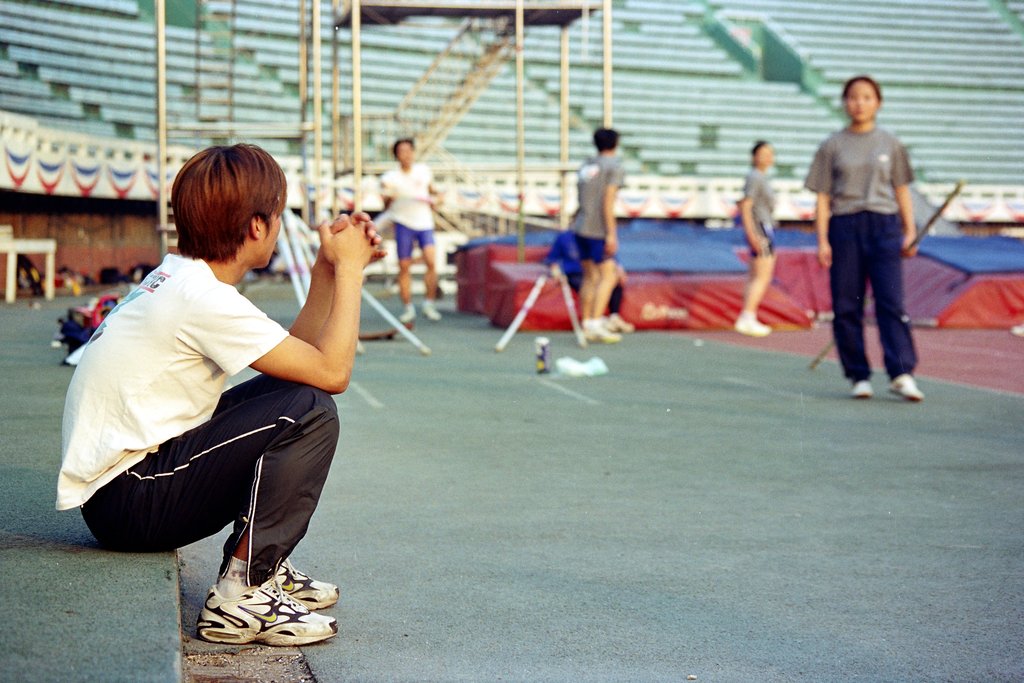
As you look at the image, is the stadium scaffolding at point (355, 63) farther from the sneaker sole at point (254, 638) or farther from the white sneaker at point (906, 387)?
the sneaker sole at point (254, 638)

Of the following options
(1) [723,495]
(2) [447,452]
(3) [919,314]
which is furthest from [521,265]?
(1) [723,495]

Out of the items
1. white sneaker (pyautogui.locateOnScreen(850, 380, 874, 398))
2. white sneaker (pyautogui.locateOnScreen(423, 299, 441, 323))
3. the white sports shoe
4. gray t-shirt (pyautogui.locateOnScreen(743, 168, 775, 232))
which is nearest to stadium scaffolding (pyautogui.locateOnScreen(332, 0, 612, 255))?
white sneaker (pyautogui.locateOnScreen(423, 299, 441, 323))

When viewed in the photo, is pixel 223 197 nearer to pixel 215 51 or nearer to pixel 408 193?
pixel 408 193

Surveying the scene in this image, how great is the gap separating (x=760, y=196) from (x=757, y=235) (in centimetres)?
53

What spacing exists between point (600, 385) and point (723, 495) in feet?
11.5

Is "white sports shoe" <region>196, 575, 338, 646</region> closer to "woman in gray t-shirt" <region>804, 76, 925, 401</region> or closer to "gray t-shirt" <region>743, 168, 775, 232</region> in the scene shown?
"woman in gray t-shirt" <region>804, 76, 925, 401</region>

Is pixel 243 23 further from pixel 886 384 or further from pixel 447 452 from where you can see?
pixel 447 452

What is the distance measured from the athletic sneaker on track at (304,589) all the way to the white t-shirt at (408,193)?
10034mm

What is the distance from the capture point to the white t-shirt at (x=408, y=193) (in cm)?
1326

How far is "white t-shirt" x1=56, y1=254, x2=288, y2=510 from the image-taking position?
294cm

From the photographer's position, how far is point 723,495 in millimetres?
4883

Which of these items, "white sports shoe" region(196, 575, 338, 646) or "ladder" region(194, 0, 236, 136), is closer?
"white sports shoe" region(196, 575, 338, 646)

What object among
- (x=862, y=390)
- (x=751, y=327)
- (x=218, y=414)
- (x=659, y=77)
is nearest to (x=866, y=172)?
(x=862, y=390)

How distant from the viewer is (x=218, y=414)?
3137mm
